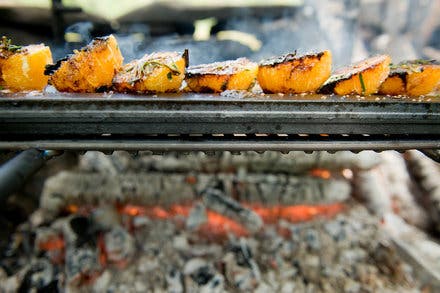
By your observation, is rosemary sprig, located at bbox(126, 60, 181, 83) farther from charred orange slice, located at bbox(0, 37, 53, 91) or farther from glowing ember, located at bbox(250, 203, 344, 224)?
glowing ember, located at bbox(250, 203, 344, 224)

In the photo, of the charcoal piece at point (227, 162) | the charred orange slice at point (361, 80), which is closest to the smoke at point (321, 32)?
→ the charcoal piece at point (227, 162)

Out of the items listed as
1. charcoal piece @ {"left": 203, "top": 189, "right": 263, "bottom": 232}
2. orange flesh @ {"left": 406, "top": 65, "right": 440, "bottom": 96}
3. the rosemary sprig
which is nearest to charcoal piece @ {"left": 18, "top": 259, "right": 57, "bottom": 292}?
charcoal piece @ {"left": 203, "top": 189, "right": 263, "bottom": 232}

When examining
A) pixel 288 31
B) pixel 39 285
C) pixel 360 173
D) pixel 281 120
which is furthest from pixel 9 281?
pixel 288 31

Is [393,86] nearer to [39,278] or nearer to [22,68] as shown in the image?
[22,68]

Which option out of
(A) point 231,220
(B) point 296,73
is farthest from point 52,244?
(B) point 296,73

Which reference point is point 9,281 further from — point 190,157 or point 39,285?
point 190,157

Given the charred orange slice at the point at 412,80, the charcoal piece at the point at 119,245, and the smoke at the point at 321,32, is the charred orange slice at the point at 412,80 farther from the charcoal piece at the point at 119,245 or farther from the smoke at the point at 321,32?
the charcoal piece at the point at 119,245
